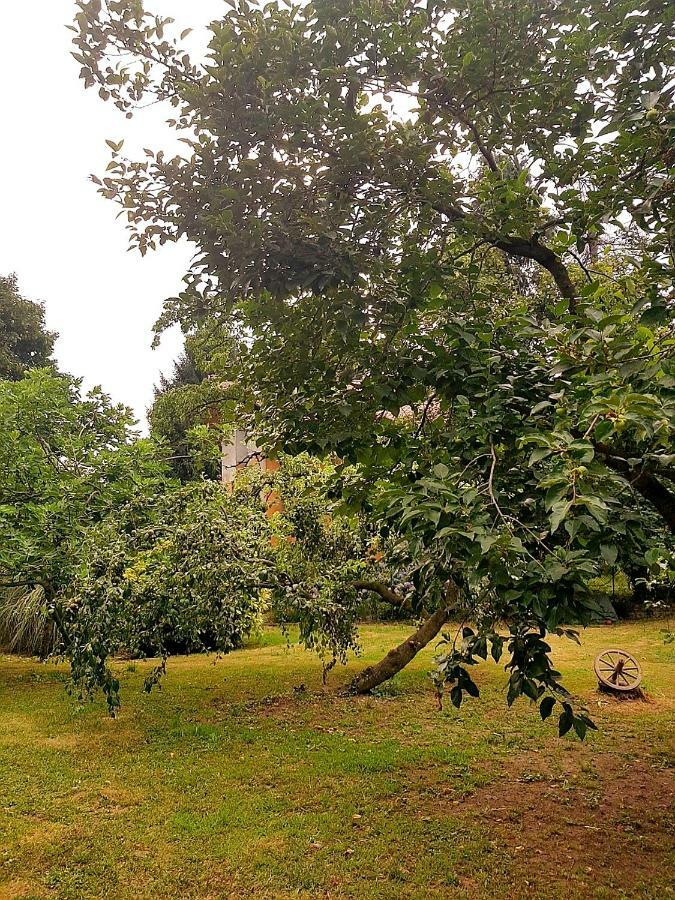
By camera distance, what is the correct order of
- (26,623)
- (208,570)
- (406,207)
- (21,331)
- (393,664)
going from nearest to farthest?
(406,207), (208,570), (393,664), (26,623), (21,331)

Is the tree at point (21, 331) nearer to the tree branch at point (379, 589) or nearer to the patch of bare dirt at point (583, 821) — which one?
the tree branch at point (379, 589)

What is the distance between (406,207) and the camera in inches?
166

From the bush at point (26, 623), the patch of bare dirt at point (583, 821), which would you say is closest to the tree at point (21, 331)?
the bush at point (26, 623)

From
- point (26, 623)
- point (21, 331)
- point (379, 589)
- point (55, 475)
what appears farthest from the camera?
point (21, 331)

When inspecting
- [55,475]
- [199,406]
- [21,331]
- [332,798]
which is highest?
[21,331]

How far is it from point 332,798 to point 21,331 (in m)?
20.3

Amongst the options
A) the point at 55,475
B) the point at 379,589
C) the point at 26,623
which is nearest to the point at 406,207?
the point at 379,589

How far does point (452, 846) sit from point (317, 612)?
112 inches

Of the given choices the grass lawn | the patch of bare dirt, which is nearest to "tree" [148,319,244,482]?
the grass lawn

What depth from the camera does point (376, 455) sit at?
3.89m

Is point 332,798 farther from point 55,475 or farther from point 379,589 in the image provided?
point 55,475

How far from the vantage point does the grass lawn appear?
12.4 ft

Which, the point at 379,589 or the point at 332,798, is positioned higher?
the point at 379,589

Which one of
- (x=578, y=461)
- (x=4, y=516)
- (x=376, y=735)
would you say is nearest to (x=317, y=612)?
(x=376, y=735)
